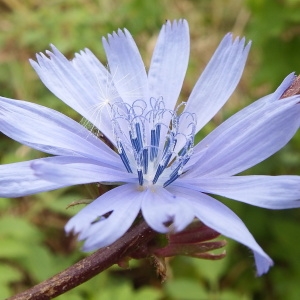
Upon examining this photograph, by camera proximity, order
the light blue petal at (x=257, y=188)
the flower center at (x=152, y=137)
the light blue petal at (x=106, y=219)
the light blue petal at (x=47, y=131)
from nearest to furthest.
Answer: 1. the light blue petal at (x=106, y=219)
2. the light blue petal at (x=257, y=188)
3. the light blue petal at (x=47, y=131)
4. the flower center at (x=152, y=137)

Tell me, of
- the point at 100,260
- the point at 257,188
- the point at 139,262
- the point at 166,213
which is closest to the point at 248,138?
the point at 257,188

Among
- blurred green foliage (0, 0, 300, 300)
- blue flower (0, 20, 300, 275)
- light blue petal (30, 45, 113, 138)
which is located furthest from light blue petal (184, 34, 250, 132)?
blurred green foliage (0, 0, 300, 300)

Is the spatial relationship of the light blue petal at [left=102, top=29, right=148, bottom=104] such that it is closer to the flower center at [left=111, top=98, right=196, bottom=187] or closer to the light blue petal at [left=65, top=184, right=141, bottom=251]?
the flower center at [left=111, top=98, right=196, bottom=187]

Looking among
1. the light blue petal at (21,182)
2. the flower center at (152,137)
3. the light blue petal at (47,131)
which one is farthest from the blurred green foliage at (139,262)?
the light blue petal at (21,182)

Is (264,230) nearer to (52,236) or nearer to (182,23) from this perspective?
(52,236)

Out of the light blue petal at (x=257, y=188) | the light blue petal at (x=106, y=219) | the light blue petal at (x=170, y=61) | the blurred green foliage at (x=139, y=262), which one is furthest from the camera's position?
the blurred green foliage at (x=139, y=262)

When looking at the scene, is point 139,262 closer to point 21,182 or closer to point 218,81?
point 218,81

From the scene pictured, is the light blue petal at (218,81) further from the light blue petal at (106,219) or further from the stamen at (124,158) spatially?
the light blue petal at (106,219)
